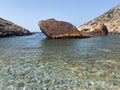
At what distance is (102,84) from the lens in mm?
13094

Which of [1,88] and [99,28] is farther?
[99,28]

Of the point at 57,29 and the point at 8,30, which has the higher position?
the point at 8,30

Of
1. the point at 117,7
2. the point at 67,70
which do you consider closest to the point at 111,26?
the point at 117,7

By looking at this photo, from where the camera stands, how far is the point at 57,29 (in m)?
50.1

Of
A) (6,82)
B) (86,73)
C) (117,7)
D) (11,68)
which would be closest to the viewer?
(6,82)

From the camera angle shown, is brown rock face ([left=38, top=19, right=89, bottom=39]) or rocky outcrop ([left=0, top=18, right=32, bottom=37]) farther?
rocky outcrop ([left=0, top=18, right=32, bottom=37])

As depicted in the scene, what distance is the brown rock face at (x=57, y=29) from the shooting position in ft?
163

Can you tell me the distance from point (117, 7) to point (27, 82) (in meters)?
138

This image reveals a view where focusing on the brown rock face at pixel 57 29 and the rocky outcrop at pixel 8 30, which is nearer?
the brown rock face at pixel 57 29

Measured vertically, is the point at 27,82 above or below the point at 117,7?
below

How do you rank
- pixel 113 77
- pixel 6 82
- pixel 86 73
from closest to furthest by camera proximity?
pixel 6 82 → pixel 113 77 → pixel 86 73

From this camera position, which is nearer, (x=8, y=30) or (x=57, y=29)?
(x=57, y=29)

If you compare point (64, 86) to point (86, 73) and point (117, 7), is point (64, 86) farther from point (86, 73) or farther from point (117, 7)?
point (117, 7)

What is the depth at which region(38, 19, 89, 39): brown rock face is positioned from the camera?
49.6 m
